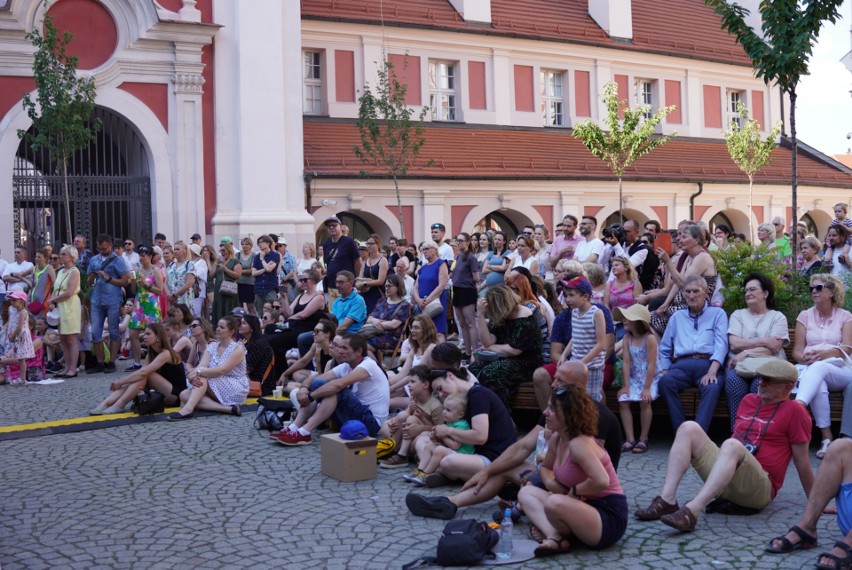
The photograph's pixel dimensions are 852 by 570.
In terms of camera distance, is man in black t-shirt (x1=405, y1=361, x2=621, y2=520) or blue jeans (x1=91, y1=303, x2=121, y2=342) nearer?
man in black t-shirt (x1=405, y1=361, x2=621, y2=520)

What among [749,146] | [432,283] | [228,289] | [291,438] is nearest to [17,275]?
[228,289]

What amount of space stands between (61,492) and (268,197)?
16.3 meters

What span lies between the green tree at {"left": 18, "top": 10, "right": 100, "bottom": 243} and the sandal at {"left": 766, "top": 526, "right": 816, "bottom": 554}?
656 inches

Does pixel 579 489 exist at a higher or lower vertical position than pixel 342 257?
lower

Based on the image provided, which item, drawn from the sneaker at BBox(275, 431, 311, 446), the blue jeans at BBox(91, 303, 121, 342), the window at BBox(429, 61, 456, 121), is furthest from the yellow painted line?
the window at BBox(429, 61, 456, 121)

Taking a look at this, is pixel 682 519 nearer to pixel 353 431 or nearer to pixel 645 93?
pixel 353 431

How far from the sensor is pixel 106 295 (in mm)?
15805

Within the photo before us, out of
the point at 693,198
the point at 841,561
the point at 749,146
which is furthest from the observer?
the point at 693,198

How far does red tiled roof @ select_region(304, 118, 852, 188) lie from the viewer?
2912 centimetres

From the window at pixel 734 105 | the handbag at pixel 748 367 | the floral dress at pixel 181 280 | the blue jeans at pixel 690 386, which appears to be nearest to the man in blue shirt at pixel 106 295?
the floral dress at pixel 181 280

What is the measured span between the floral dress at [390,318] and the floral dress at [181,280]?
15.3 ft

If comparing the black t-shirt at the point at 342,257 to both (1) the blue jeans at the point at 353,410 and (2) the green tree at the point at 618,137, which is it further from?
(2) the green tree at the point at 618,137

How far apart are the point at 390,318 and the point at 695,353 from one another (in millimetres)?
4784

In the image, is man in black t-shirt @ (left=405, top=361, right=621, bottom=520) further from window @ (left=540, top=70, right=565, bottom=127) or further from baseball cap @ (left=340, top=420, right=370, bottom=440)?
window @ (left=540, top=70, right=565, bottom=127)
